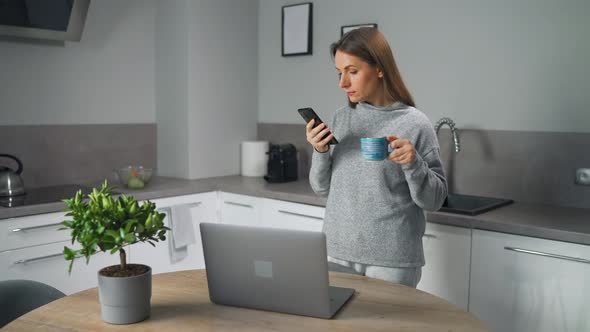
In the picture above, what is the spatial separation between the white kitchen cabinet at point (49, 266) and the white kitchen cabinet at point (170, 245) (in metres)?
0.16

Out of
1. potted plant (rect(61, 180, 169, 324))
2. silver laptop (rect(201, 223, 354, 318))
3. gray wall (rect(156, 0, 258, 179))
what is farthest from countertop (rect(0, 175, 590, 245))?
potted plant (rect(61, 180, 169, 324))

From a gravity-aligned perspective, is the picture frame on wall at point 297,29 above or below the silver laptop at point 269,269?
above

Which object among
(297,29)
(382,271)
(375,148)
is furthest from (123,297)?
(297,29)

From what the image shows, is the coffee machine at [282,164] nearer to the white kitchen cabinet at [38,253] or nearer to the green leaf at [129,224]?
the white kitchen cabinet at [38,253]

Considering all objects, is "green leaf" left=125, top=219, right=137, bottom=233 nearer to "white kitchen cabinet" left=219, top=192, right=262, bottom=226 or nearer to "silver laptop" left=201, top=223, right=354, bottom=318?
"silver laptop" left=201, top=223, right=354, bottom=318

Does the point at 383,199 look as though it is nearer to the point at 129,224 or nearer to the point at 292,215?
the point at 129,224

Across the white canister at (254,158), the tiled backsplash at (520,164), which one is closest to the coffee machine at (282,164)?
the white canister at (254,158)

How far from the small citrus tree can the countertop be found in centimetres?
131

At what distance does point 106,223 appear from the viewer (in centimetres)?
125

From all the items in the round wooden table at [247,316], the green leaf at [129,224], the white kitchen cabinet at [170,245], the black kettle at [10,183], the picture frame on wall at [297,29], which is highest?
the picture frame on wall at [297,29]

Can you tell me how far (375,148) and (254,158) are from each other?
2.12 m

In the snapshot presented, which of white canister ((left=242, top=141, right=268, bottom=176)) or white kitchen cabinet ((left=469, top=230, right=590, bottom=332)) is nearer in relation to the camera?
white kitchen cabinet ((left=469, top=230, right=590, bottom=332))

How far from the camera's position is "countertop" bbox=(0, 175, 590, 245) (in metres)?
2.19

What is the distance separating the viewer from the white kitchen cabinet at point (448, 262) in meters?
2.41
